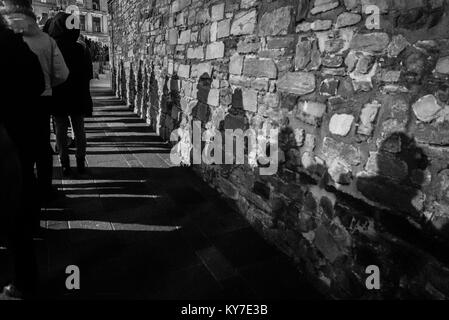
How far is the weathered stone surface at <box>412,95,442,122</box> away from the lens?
142cm

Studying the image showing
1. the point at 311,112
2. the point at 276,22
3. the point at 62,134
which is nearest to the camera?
the point at 311,112

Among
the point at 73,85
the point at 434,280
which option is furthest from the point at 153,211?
the point at 434,280

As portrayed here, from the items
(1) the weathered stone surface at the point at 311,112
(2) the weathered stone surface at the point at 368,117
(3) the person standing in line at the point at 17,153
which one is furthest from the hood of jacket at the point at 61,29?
(2) the weathered stone surface at the point at 368,117

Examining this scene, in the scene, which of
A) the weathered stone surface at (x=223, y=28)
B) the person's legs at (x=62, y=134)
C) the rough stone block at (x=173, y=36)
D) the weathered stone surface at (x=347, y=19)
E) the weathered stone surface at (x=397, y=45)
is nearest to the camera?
the weathered stone surface at (x=397, y=45)

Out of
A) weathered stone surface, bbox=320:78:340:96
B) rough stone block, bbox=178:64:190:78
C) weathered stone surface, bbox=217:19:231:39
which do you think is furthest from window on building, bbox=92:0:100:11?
weathered stone surface, bbox=320:78:340:96

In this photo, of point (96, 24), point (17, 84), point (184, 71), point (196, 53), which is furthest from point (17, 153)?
point (96, 24)

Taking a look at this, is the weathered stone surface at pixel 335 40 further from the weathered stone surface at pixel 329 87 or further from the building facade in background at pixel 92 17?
the building facade in background at pixel 92 17

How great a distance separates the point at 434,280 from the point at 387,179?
1.70 feet

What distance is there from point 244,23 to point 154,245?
2073 mm

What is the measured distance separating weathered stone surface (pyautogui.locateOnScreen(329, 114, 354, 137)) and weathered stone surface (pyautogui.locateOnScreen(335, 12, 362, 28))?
20.7 inches

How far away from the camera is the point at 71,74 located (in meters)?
3.36

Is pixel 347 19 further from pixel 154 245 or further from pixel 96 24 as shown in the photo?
pixel 96 24

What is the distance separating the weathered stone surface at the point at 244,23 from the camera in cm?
266

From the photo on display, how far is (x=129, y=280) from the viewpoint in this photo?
→ 2.07 meters
